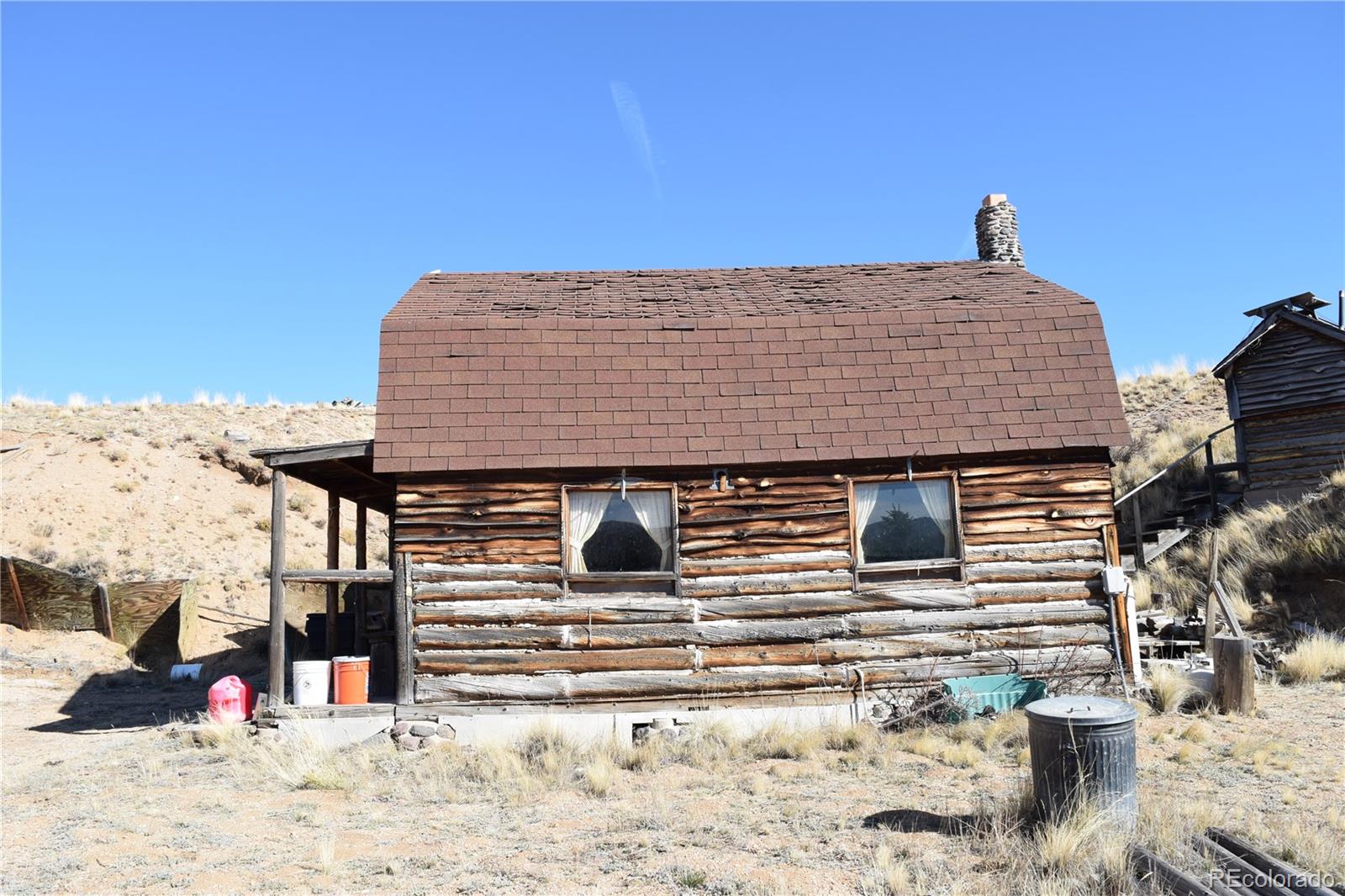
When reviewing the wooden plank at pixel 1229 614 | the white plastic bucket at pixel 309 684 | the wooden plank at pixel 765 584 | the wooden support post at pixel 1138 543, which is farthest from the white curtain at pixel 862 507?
the wooden support post at pixel 1138 543

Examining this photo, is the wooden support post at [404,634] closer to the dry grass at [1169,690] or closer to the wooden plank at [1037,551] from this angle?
the wooden plank at [1037,551]

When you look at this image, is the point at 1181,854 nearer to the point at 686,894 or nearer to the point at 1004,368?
the point at 686,894

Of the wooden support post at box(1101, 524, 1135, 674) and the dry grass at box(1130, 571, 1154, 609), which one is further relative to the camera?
the dry grass at box(1130, 571, 1154, 609)

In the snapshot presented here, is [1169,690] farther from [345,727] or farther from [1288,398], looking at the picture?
[1288,398]

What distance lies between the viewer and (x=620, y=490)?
1082 centimetres

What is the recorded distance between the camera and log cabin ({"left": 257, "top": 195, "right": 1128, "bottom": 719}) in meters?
10.6

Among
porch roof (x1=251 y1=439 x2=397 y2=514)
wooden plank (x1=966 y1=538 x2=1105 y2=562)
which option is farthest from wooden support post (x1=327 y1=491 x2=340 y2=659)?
wooden plank (x1=966 y1=538 x2=1105 y2=562)

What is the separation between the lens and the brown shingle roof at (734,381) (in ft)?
35.6

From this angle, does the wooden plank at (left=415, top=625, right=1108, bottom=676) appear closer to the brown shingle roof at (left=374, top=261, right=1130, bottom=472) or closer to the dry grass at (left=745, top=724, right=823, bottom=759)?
the dry grass at (left=745, top=724, right=823, bottom=759)

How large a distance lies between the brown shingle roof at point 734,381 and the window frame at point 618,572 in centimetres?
29

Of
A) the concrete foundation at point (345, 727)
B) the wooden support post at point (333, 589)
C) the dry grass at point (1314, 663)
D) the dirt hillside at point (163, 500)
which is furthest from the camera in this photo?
the dirt hillside at point (163, 500)

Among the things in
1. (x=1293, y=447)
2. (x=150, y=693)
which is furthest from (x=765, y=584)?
(x=1293, y=447)

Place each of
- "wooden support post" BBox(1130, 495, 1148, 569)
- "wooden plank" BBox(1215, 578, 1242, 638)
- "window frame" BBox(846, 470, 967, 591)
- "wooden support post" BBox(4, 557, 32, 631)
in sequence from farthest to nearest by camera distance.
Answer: "wooden support post" BBox(1130, 495, 1148, 569) < "wooden support post" BBox(4, 557, 32, 631) < "wooden plank" BBox(1215, 578, 1242, 638) < "window frame" BBox(846, 470, 967, 591)

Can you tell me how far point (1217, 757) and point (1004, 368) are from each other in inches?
188
